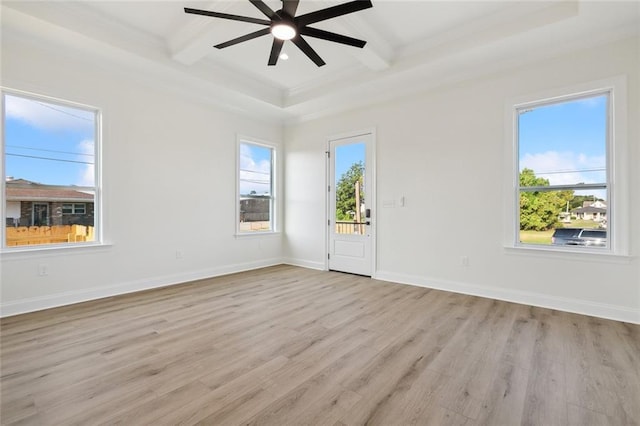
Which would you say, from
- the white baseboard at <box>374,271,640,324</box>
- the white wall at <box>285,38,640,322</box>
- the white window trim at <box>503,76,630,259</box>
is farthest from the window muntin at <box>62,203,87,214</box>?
the white window trim at <box>503,76,630,259</box>

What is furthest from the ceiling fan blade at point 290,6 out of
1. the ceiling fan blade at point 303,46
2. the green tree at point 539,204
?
the green tree at point 539,204

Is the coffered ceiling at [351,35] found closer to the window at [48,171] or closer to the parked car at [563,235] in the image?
the window at [48,171]

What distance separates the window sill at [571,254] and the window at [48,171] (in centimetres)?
539

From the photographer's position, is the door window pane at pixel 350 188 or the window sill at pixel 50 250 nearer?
the window sill at pixel 50 250

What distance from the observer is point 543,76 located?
11.9 feet

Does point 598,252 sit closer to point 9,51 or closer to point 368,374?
point 368,374

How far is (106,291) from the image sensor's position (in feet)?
13.0

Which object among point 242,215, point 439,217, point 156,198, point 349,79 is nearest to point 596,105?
point 439,217

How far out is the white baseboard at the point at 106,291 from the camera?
130 inches

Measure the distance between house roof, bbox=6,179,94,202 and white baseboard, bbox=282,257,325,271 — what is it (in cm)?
355

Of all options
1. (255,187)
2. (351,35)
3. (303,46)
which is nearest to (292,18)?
(303,46)

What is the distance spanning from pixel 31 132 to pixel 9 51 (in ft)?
2.76

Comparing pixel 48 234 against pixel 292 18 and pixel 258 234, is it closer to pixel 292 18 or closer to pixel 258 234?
pixel 258 234

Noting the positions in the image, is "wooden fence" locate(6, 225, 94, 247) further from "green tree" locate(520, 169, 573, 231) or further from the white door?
"green tree" locate(520, 169, 573, 231)
